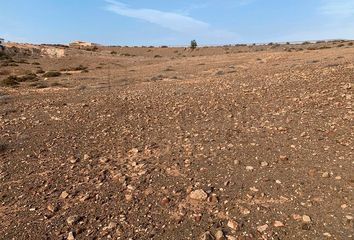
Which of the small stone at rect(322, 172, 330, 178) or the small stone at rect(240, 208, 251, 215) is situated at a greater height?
the small stone at rect(322, 172, 330, 178)

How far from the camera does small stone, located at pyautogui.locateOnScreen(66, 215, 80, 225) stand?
281 inches

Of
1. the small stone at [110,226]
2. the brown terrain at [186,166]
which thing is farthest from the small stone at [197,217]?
the small stone at [110,226]

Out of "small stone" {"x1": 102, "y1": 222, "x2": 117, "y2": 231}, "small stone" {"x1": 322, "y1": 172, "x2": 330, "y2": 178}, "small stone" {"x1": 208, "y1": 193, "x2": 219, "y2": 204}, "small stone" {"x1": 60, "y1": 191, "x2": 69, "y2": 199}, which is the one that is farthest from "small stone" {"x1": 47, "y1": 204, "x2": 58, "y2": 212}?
"small stone" {"x1": 322, "y1": 172, "x2": 330, "y2": 178}

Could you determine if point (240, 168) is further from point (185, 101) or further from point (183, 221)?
point (185, 101)

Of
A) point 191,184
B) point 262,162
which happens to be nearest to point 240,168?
point 262,162

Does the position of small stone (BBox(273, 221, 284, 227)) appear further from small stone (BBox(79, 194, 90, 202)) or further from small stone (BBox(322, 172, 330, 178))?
small stone (BBox(79, 194, 90, 202))

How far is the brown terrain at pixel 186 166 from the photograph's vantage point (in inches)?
273

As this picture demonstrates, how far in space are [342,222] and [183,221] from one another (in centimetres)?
268

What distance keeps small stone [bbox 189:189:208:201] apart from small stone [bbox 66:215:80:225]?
86.0 inches

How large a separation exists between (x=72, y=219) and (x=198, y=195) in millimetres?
2405

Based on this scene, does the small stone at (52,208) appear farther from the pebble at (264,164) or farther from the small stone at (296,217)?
the pebble at (264,164)

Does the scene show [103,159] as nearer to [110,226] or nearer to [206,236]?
[110,226]

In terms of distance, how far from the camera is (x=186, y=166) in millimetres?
9336

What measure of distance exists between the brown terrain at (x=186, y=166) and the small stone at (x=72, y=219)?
0.03 m
